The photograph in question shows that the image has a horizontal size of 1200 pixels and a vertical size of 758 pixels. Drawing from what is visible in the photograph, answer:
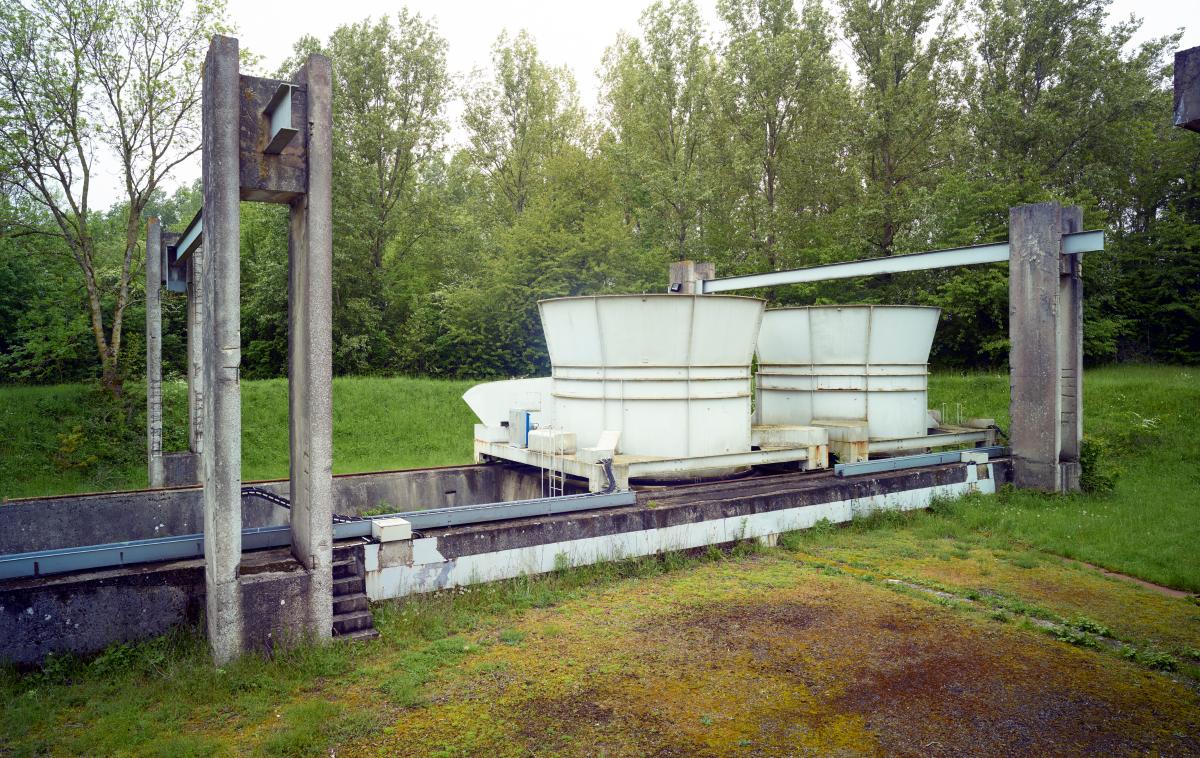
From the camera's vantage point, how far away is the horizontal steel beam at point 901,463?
1195 cm

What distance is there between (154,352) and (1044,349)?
1566 cm

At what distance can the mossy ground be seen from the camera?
4977 millimetres

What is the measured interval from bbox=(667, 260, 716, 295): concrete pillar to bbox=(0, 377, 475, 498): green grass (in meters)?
6.97

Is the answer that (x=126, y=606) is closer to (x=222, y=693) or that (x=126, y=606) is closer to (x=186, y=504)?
(x=222, y=693)

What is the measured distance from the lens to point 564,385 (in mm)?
12000

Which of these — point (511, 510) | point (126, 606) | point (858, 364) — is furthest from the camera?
point (858, 364)

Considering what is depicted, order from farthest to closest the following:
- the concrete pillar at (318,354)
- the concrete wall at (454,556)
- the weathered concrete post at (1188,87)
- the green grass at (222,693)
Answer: the concrete pillar at (318,354) < the concrete wall at (454,556) < the green grass at (222,693) < the weathered concrete post at (1188,87)

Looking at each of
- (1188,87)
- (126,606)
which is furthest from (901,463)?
(126,606)

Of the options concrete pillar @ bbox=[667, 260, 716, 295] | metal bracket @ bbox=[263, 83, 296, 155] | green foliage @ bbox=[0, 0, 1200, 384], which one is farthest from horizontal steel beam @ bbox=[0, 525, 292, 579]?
green foliage @ bbox=[0, 0, 1200, 384]

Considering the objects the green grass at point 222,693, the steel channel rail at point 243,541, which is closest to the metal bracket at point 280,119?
the steel channel rail at point 243,541

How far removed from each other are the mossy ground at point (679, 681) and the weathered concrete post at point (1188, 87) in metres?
4.03

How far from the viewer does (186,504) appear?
10.4m

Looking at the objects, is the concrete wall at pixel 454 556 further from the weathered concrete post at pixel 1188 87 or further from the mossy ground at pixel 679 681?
the weathered concrete post at pixel 1188 87

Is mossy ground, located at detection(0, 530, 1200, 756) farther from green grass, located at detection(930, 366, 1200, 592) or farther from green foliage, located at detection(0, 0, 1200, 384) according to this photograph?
green foliage, located at detection(0, 0, 1200, 384)
